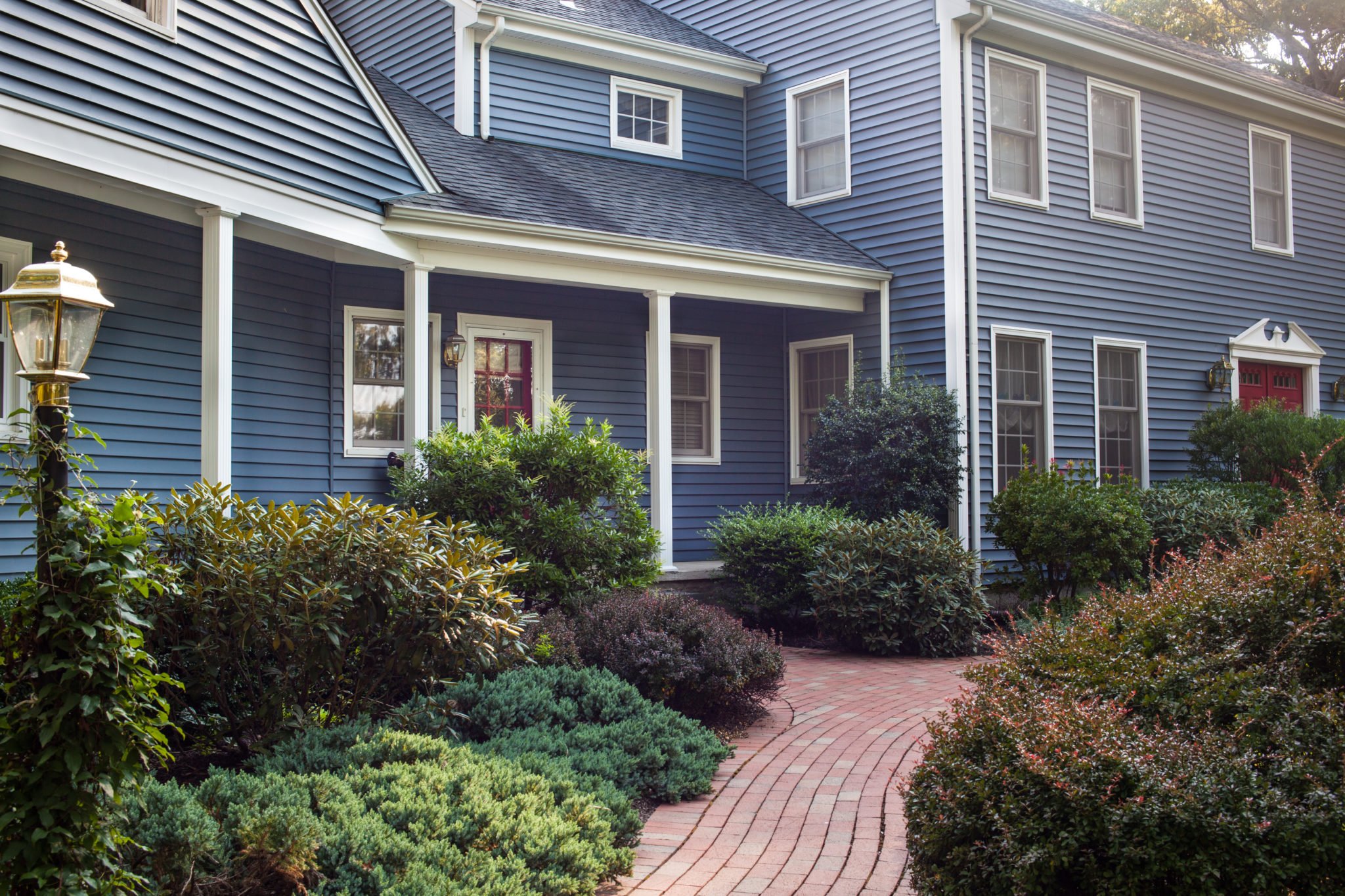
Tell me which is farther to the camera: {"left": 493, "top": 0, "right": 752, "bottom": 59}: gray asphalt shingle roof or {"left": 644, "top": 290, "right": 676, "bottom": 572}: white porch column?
{"left": 493, "top": 0, "right": 752, "bottom": 59}: gray asphalt shingle roof

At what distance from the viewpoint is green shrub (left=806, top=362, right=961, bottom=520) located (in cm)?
1166

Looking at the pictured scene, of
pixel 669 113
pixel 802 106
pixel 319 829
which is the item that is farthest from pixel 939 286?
pixel 319 829

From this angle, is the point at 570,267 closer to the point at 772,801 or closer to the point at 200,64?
the point at 200,64

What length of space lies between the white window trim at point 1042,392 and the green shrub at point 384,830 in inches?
357

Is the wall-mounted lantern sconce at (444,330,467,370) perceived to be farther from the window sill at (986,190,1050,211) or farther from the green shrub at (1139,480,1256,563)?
the green shrub at (1139,480,1256,563)

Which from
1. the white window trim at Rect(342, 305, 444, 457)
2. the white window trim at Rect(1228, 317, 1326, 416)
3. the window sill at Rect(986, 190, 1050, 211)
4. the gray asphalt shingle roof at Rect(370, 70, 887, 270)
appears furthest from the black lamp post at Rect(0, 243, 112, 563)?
the white window trim at Rect(1228, 317, 1326, 416)

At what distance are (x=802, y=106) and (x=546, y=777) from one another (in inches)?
448

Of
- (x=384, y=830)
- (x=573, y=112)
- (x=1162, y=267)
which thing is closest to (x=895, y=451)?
(x=1162, y=267)

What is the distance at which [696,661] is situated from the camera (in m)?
6.66

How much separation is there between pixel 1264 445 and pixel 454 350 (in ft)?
31.7

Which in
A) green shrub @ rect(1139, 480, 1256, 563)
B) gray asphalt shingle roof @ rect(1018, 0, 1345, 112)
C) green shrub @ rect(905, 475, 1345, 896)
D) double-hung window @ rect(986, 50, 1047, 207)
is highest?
gray asphalt shingle roof @ rect(1018, 0, 1345, 112)

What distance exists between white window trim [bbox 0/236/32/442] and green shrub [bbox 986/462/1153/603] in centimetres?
860

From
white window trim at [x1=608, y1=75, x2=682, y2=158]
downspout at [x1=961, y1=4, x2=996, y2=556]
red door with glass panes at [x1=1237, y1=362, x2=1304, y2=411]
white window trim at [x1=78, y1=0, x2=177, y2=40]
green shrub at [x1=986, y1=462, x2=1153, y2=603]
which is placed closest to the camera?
white window trim at [x1=78, y1=0, x2=177, y2=40]

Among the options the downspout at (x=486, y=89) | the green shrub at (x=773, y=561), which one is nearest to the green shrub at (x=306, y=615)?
the green shrub at (x=773, y=561)
